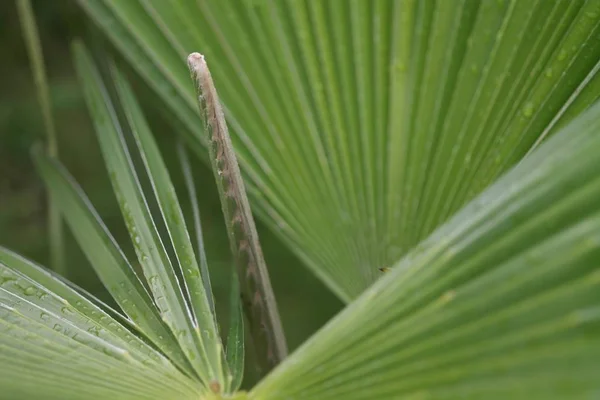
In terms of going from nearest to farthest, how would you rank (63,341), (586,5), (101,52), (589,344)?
(589,344), (63,341), (586,5), (101,52)

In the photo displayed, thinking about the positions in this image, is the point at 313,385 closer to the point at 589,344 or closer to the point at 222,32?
the point at 589,344

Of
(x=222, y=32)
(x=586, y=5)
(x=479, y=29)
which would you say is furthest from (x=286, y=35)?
(x=586, y=5)

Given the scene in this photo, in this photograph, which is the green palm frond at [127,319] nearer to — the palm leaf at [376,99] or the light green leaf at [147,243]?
the light green leaf at [147,243]

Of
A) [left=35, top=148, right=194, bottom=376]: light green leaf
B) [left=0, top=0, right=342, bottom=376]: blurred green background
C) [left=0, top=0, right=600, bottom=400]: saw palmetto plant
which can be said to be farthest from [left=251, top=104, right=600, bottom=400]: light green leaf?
[left=0, top=0, right=342, bottom=376]: blurred green background

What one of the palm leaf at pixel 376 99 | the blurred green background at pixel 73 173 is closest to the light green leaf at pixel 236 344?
the palm leaf at pixel 376 99

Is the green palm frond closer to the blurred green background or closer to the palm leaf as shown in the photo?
the palm leaf

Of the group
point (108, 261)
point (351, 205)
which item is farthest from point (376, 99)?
point (108, 261)
